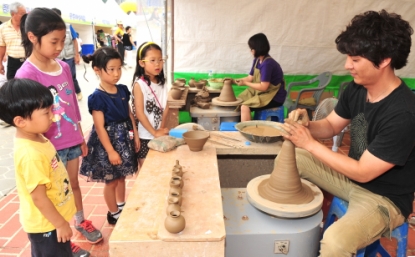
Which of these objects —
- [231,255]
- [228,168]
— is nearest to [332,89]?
[228,168]

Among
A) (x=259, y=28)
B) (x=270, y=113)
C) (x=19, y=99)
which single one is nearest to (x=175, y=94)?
(x=270, y=113)

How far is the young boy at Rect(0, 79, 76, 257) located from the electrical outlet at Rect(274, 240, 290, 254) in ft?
3.66

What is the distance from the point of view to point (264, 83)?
13.1 ft

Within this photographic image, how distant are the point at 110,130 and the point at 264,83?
7.47 feet

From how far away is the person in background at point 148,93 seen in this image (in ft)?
8.30

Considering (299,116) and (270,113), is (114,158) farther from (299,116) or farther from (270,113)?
(270,113)

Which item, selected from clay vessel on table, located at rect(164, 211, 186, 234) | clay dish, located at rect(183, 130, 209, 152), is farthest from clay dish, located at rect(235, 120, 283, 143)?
clay vessel on table, located at rect(164, 211, 186, 234)

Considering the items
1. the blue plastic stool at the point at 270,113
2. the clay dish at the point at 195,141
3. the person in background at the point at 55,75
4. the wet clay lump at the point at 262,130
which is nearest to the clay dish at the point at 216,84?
the blue plastic stool at the point at 270,113

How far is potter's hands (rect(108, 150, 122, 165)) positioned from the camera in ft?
7.73

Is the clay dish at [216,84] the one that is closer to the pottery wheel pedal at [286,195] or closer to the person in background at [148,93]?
the person in background at [148,93]

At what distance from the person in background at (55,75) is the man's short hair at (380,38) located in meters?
1.72

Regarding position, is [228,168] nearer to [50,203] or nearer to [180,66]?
[50,203]

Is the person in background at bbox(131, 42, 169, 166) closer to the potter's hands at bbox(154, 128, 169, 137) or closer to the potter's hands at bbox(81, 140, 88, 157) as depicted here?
the potter's hands at bbox(154, 128, 169, 137)

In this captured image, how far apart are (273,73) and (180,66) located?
2.14 m
